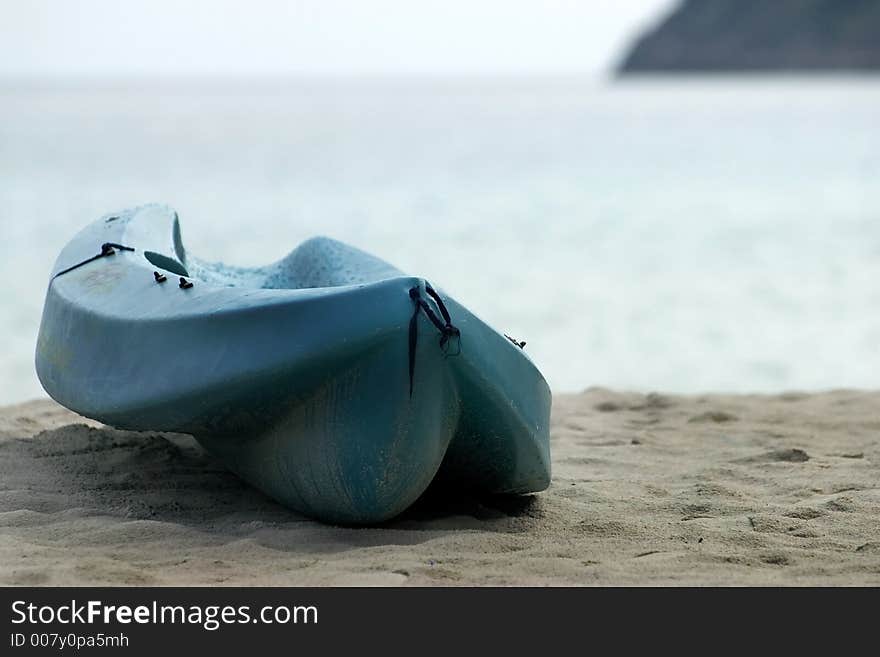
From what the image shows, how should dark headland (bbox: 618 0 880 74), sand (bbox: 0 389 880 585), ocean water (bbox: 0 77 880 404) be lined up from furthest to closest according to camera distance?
1. dark headland (bbox: 618 0 880 74)
2. ocean water (bbox: 0 77 880 404)
3. sand (bbox: 0 389 880 585)

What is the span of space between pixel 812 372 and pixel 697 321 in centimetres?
153

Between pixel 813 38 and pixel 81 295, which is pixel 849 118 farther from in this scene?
pixel 813 38

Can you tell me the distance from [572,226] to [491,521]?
11.9m

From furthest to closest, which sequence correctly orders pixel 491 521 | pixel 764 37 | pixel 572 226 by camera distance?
pixel 764 37, pixel 572 226, pixel 491 521

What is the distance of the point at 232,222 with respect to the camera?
15234 millimetres

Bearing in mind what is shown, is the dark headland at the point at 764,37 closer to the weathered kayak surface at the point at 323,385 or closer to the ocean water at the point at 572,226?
the ocean water at the point at 572,226

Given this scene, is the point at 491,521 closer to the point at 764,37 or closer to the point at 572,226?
the point at 572,226

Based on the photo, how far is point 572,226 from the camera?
50.0 ft

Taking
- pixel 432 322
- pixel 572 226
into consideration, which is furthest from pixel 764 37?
pixel 432 322

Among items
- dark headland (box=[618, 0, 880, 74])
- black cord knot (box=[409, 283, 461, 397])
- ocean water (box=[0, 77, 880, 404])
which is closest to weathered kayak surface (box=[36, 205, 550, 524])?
black cord knot (box=[409, 283, 461, 397])

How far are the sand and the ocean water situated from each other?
3.22 metres

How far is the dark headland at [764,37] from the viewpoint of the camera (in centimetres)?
7969

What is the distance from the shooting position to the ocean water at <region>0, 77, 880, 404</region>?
869 centimetres

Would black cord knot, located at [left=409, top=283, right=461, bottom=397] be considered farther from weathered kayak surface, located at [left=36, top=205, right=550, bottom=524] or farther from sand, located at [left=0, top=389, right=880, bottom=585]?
sand, located at [left=0, top=389, right=880, bottom=585]
